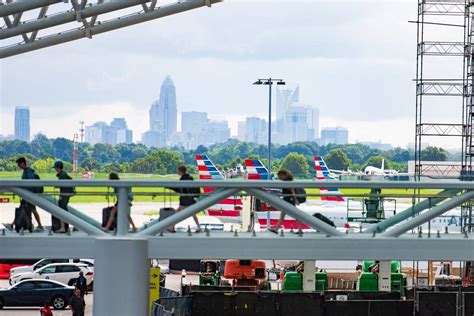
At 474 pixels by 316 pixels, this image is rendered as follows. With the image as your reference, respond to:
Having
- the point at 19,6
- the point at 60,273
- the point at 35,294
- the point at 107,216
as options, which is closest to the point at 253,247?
the point at 107,216

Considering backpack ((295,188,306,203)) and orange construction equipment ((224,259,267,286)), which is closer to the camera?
backpack ((295,188,306,203))

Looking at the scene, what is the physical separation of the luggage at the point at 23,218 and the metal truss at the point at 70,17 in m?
11.4

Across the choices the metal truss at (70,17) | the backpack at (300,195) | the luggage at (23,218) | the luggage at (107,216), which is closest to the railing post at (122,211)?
the luggage at (107,216)

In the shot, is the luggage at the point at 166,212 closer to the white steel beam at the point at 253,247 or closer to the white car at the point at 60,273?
the white steel beam at the point at 253,247

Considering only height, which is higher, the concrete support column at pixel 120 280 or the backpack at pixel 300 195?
the backpack at pixel 300 195

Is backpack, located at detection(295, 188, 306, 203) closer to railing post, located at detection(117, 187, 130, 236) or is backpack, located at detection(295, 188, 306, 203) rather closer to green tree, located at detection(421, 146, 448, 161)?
railing post, located at detection(117, 187, 130, 236)

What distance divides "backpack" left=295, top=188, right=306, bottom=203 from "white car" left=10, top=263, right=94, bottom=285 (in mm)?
36164

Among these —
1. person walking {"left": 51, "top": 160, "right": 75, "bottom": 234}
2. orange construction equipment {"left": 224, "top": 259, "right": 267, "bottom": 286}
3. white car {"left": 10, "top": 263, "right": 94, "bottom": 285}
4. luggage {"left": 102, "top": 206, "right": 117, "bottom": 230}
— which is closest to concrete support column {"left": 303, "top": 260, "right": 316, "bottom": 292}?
orange construction equipment {"left": 224, "top": 259, "right": 267, "bottom": 286}

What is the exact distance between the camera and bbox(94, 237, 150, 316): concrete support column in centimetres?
1182

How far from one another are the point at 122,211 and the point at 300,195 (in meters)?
1.96

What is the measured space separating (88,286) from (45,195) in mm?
35661

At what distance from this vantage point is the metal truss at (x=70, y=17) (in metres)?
24.4

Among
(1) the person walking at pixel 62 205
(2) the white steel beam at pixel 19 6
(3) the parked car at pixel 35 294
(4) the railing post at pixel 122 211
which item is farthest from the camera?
(3) the parked car at pixel 35 294

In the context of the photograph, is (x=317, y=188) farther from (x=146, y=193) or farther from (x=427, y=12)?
(x=427, y=12)
